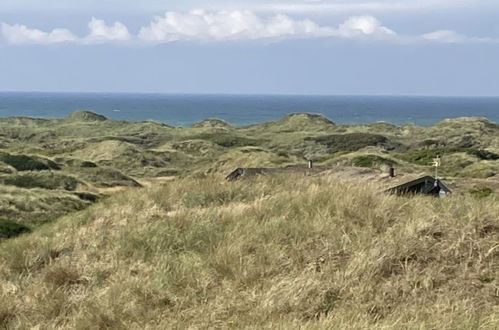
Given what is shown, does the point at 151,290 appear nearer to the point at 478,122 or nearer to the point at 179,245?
the point at 179,245

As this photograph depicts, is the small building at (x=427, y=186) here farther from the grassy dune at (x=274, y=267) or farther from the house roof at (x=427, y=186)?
the grassy dune at (x=274, y=267)

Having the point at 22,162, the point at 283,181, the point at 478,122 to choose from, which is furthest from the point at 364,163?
the point at 478,122

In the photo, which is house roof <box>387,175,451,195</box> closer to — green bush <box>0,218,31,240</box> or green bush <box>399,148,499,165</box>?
green bush <box>0,218,31,240</box>

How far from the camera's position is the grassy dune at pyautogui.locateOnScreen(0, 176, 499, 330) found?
22.5 ft

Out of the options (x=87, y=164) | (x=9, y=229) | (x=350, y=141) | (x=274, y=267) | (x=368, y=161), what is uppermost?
(x=274, y=267)

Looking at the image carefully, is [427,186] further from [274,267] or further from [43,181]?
[43,181]

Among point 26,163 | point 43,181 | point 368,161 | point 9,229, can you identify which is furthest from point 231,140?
point 9,229

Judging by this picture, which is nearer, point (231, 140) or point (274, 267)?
point (274, 267)

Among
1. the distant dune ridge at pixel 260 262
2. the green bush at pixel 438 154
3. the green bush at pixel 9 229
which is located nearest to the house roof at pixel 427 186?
the distant dune ridge at pixel 260 262

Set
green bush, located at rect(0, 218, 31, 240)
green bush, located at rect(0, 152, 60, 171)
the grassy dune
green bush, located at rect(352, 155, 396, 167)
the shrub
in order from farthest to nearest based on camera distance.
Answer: the shrub, green bush, located at rect(352, 155, 396, 167), green bush, located at rect(0, 152, 60, 171), green bush, located at rect(0, 218, 31, 240), the grassy dune

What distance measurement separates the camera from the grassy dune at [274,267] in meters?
6.85

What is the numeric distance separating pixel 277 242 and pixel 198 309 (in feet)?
6.17

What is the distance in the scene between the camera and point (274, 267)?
8.12 meters

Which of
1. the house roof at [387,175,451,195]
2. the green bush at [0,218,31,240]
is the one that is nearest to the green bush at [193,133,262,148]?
the green bush at [0,218,31,240]
